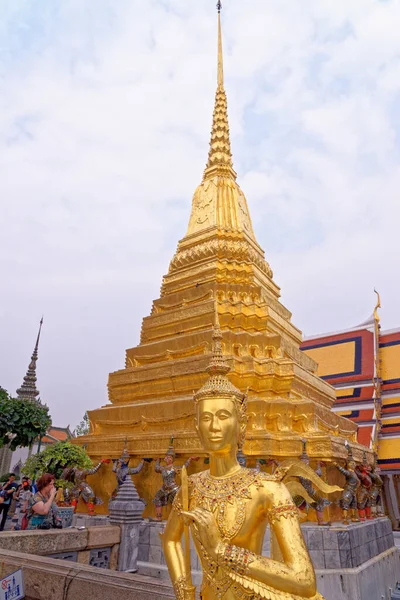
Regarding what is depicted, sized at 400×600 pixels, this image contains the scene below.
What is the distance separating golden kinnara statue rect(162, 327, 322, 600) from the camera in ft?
8.72

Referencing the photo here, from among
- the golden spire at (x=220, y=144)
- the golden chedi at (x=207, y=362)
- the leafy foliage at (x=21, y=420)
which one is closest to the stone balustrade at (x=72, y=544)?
the golden chedi at (x=207, y=362)

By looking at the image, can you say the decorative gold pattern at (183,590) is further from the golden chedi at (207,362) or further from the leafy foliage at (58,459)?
the leafy foliage at (58,459)

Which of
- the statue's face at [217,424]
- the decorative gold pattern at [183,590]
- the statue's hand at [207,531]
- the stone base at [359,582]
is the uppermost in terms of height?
the statue's face at [217,424]

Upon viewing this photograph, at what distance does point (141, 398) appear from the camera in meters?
13.8

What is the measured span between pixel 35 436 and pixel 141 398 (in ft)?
22.4

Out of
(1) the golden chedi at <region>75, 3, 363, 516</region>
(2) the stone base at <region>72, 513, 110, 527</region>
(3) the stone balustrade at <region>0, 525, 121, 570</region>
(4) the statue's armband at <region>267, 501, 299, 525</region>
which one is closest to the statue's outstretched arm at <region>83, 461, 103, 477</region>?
(1) the golden chedi at <region>75, 3, 363, 516</region>

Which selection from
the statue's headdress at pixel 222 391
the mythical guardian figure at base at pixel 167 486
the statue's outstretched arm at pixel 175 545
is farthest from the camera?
the mythical guardian figure at base at pixel 167 486

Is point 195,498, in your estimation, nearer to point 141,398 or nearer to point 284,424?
point 284,424

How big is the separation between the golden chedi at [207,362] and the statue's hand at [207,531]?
8016 mm

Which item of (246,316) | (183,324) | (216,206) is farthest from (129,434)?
(216,206)

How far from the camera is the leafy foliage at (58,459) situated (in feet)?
37.9

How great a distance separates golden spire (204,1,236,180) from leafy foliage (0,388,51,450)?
12.3m

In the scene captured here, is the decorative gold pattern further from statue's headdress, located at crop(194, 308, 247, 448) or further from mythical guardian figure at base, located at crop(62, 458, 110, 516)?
mythical guardian figure at base, located at crop(62, 458, 110, 516)

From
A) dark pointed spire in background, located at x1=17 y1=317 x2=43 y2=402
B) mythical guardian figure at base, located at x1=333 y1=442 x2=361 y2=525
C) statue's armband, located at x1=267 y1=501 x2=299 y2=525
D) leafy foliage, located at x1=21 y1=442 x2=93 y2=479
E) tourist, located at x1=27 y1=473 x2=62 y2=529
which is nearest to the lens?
statue's armband, located at x1=267 y1=501 x2=299 y2=525
